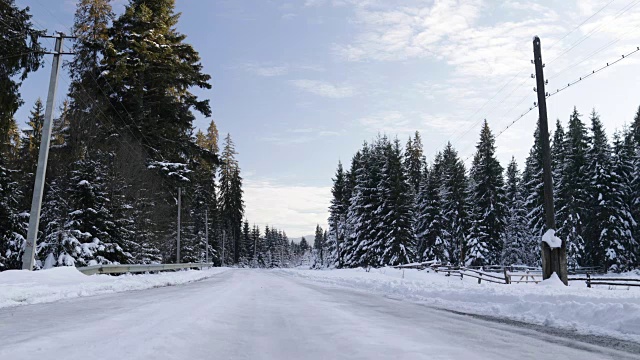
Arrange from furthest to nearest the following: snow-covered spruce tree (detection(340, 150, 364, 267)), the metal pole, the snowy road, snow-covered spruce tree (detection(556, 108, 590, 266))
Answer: snow-covered spruce tree (detection(340, 150, 364, 267)), snow-covered spruce tree (detection(556, 108, 590, 266)), the metal pole, the snowy road

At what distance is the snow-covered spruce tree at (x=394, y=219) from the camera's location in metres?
46.6

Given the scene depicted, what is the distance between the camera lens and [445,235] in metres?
58.2

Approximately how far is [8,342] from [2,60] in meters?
18.5

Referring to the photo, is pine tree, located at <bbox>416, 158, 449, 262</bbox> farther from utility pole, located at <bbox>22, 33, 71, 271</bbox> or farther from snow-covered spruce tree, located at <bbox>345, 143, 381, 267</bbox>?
utility pole, located at <bbox>22, 33, 71, 271</bbox>

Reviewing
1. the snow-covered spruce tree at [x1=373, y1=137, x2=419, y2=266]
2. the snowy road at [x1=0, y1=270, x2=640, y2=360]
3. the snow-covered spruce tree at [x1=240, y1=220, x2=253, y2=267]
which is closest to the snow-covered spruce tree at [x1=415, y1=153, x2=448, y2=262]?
the snow-covered spruce tree at [x1=373, y1=137, x2=419, y2=266]

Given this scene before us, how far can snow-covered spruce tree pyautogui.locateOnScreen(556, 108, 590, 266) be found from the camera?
156 feet

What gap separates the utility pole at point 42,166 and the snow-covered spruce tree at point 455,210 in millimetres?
46756

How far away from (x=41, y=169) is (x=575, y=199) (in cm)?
4981

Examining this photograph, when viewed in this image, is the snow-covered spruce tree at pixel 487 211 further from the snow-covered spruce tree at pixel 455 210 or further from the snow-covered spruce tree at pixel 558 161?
Answer: the snow-covered spruce tree at pixel 558 161

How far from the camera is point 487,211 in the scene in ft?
172

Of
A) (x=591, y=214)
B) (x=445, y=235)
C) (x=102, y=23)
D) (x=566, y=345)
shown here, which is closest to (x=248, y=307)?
(x=566, y=345)

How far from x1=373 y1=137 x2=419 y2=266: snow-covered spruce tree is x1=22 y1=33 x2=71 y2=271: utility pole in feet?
120

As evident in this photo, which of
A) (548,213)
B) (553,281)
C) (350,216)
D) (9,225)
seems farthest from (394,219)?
(9,225)

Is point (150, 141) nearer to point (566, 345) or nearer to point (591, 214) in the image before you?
point (566, 345)
